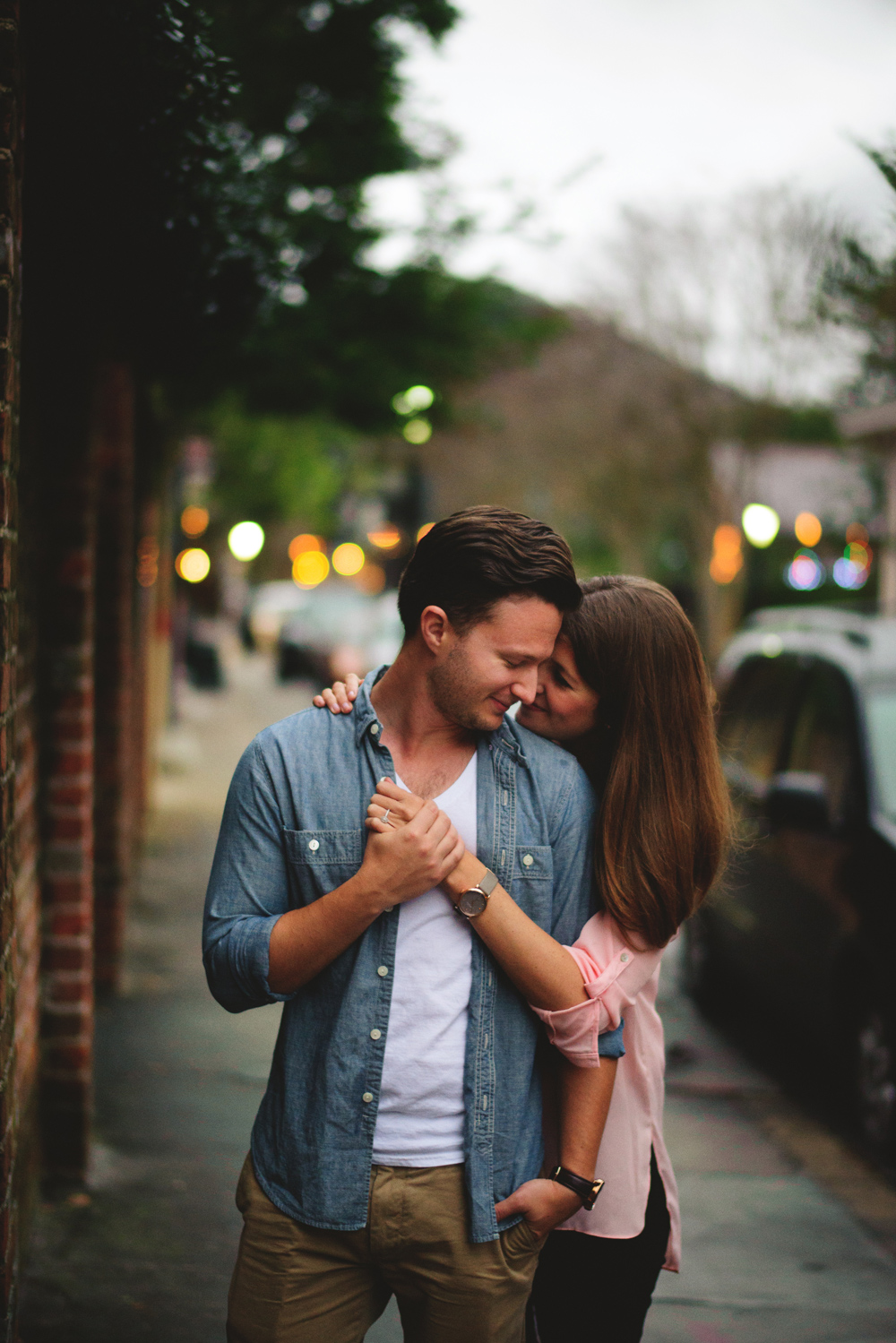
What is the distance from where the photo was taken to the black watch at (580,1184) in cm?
215

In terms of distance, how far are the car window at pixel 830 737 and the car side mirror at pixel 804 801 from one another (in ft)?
0.23

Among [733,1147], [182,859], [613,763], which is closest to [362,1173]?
[613,763]

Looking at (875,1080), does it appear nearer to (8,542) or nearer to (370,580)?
(8,542)

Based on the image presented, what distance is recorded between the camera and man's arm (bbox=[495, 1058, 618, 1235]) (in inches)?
84.0

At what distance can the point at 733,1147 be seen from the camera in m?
5.03

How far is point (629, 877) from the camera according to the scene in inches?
86.5

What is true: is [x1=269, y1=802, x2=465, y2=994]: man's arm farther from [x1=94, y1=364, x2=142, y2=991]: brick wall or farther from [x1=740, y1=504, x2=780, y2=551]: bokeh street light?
[x1=740, y1=504, x2=780, y2=551]: bokeh street light

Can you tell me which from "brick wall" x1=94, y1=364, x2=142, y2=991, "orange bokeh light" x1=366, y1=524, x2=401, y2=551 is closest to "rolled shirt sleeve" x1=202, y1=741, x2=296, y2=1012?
"brick wall" x1=94, y1=364, x2=142, y2=991

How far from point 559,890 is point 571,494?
2696cm

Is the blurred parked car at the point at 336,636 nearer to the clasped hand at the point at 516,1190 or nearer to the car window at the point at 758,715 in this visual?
the car window at the point at 758,715

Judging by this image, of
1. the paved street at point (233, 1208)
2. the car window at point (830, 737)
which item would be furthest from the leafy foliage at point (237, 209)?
the car window at point (830, 737)

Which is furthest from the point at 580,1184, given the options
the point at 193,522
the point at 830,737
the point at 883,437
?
the point at 883,437

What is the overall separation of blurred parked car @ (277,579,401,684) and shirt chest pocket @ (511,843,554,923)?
16070mm

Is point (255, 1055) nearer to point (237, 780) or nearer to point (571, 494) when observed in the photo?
point (237, 780)
